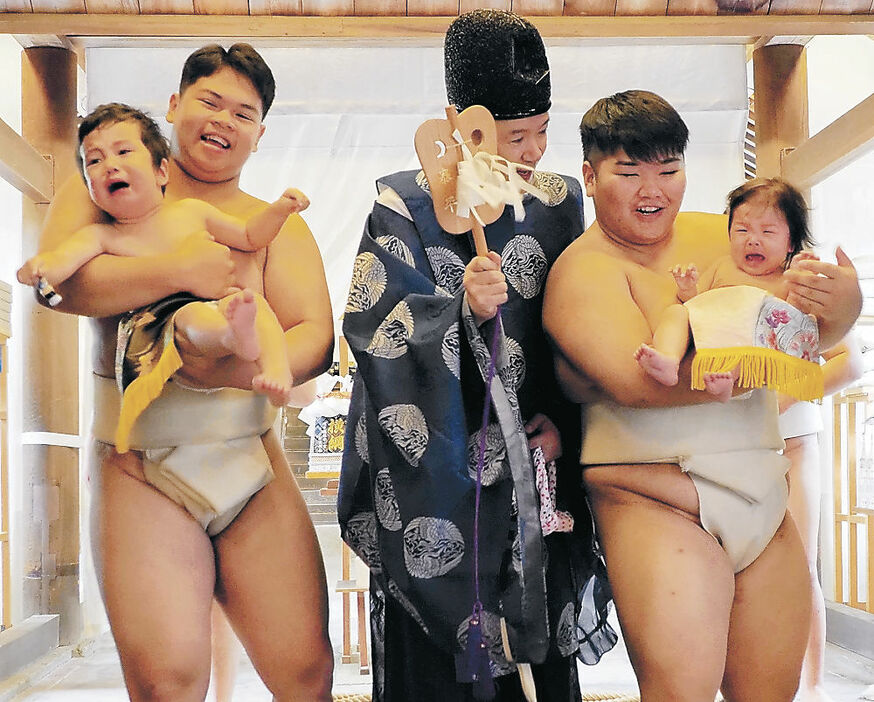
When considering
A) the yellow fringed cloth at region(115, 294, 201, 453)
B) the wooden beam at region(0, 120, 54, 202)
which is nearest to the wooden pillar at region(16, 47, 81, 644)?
the wooden beam at region(0, 120, 54, 202)

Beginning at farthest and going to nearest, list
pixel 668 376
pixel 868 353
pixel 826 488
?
pixel 826 488 → pixel 868 353 → pixel 668 376

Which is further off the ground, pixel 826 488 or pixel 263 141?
pixel 263 141

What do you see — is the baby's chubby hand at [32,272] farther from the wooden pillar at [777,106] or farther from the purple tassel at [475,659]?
the wooden pillar at [777,106]

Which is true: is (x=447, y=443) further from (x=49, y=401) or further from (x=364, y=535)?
(x=49, y=401)

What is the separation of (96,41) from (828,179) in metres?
2.60

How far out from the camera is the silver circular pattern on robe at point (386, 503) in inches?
62.9

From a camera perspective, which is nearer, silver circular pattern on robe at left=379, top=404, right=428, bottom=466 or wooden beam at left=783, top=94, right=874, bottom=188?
silver circular pattern on robe at left=379, top=404, right=428, bottom=466

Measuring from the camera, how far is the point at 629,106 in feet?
5.25

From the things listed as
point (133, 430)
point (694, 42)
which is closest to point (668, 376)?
point (133, 430)

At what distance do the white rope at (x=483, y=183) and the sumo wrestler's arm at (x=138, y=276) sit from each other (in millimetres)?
382

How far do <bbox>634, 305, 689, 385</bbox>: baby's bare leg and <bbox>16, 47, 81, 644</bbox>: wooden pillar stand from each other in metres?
2.63

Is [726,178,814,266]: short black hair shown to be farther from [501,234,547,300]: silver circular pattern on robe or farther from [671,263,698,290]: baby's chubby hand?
[501,234,547,300]: silver circular pattern on robe

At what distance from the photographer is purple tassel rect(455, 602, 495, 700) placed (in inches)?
59.9

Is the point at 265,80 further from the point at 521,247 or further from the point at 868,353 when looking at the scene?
the point at 868,353
